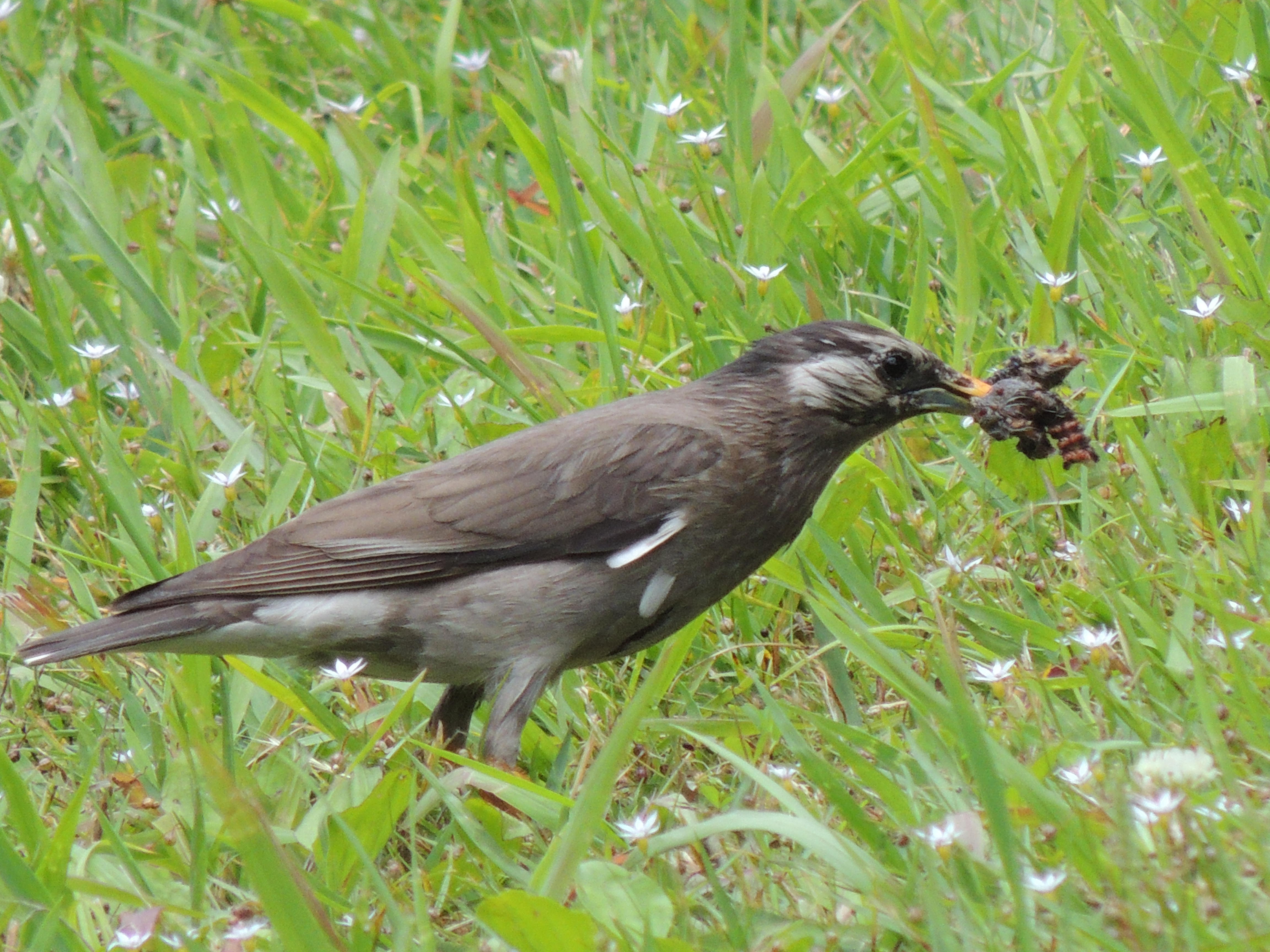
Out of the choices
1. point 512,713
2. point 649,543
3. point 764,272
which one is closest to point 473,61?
point 764,272

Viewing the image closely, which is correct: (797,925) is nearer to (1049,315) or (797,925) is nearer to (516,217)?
(1049,315)

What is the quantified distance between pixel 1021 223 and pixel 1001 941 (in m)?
3.41

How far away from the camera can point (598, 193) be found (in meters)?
5.89

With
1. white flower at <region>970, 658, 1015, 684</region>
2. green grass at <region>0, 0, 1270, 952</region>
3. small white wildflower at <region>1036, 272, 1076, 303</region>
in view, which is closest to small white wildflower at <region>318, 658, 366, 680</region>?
green grass at <region>0, 0, 1270, 952</region>

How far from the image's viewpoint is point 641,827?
3510mm

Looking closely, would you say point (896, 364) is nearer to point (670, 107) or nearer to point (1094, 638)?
point (1094, 638)

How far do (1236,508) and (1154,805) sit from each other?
1.72 m

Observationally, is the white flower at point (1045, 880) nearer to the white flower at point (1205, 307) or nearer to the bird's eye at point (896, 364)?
the bird's eye at point (896, 364)

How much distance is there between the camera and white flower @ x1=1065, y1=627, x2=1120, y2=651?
393 cm

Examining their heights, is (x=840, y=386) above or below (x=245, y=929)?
below

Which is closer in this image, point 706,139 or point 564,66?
point 706,139

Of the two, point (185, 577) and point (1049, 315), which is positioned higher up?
point (185, 577)

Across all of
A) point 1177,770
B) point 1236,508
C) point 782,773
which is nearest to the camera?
point 1177,770

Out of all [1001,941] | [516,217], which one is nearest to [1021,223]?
[516,217]
